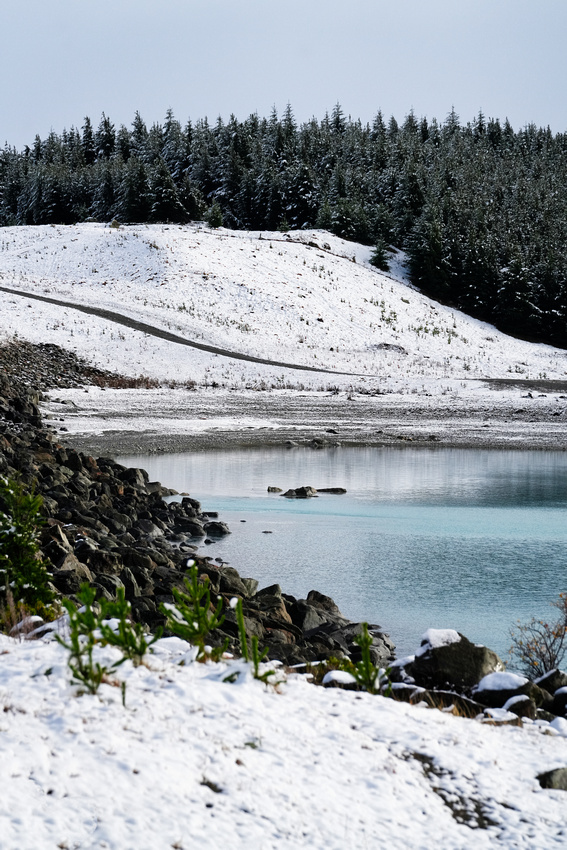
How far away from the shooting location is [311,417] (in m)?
30.7

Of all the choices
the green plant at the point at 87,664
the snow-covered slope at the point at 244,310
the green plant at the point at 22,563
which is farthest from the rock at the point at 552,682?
the snow-covered slope at the point at 244,310

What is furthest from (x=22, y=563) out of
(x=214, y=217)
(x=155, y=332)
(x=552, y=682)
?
(x=214, y=217)

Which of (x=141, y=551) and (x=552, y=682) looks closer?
(x=552, y=682)

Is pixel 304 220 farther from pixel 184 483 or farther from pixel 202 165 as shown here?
pixel 184 483

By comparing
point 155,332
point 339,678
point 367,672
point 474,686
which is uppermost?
point 155,332

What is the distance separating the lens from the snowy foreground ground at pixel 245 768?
A: 3.36 metres

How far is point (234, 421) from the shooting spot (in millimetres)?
29000

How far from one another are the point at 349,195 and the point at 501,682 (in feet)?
Result: 255

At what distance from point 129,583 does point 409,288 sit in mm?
60067

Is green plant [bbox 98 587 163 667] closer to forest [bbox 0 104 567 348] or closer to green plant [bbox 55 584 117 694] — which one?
green plant [bbox 55 584 117 694]

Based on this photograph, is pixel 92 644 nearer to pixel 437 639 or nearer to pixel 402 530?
pixel 437 639

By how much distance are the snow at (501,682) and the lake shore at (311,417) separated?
17869 mm

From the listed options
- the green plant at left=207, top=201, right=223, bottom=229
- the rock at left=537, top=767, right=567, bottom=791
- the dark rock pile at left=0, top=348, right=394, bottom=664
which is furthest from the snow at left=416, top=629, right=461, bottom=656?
the green plant at left=207, top=201, right=223, bottom=229

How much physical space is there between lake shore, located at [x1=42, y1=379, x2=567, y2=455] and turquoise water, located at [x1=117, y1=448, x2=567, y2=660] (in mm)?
2070
